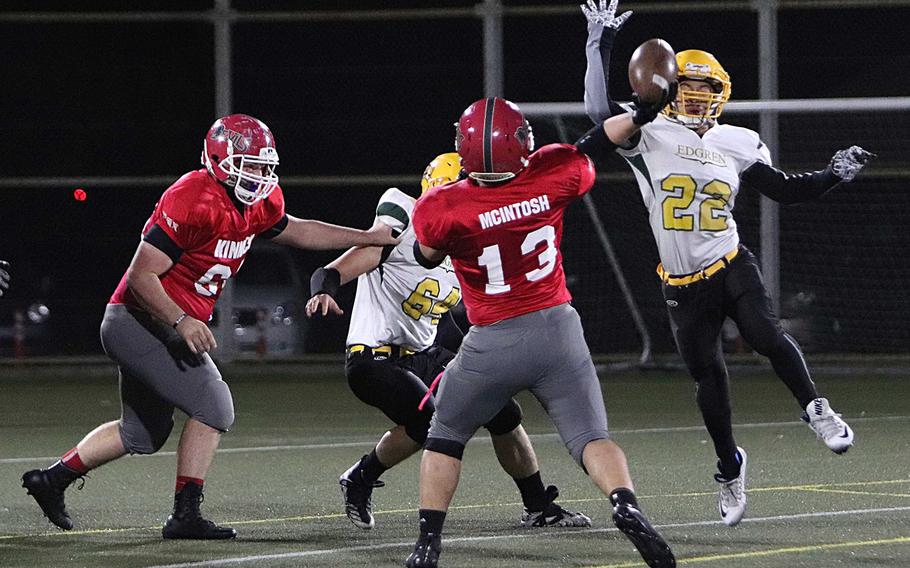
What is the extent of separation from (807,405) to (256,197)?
2570 millimetres

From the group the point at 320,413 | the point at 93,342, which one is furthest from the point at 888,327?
the point at 93,342

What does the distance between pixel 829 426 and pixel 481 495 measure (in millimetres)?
2032

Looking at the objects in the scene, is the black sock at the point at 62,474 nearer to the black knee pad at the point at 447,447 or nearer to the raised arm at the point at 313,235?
the raised arm at the point at 313,235

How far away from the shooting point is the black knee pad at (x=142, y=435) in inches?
283

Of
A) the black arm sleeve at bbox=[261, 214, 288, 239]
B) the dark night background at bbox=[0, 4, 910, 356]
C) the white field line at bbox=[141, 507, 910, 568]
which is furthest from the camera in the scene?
the dark night background at bbox=[0, 4, 910, 356]

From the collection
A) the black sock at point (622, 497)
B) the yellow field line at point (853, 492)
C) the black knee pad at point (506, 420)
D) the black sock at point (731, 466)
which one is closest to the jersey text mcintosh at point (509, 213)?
the black sock at point (622, 497)

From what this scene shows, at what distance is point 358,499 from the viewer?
7.40 metres

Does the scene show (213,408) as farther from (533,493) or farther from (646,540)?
(646,540)

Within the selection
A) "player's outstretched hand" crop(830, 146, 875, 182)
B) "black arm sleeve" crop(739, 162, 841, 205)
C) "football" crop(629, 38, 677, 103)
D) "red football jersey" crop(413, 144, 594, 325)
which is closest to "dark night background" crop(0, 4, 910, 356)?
"black arm sleeve" crop(739, 162, 841, 205)

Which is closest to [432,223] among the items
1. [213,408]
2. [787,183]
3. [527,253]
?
[527,253]

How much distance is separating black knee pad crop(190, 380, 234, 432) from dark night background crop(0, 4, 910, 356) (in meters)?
11.5

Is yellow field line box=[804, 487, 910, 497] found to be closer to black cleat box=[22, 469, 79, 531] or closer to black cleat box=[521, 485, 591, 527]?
black cleat box=[521, 485, 591, 527]

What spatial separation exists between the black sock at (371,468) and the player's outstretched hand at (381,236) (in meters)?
1.01

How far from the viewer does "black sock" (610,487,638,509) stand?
5.77 metres
